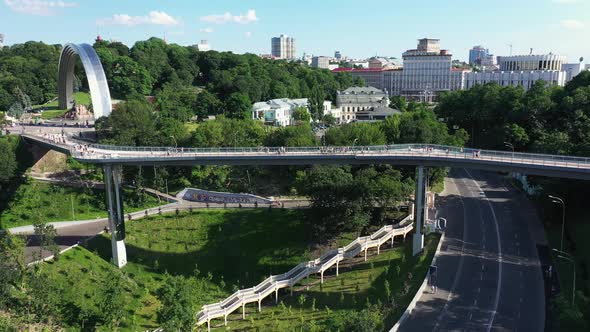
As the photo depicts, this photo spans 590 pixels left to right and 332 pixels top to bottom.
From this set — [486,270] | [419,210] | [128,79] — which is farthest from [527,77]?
[486,270]

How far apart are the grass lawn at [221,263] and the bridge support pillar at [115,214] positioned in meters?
1.35

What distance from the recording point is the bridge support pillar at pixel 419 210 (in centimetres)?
4656

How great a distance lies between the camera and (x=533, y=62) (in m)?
174

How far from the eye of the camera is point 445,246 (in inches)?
1837

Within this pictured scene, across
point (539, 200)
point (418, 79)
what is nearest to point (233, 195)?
point (539, 200)

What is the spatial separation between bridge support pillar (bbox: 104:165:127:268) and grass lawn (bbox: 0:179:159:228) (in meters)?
11.7

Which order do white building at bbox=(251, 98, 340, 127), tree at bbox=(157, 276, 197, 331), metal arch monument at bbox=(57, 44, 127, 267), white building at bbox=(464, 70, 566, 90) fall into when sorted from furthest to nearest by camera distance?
white building at bbox=(464, 70, 566, 90) → white building at bbox=(251, 98, 340, 127) → metal arch monument at bbox=(57, 44, 127, 267) → tree at bbox=(157, 276, 197, 331)

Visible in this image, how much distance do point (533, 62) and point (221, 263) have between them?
165108mm

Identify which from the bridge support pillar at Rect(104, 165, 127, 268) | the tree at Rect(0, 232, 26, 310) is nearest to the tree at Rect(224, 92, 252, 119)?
the bridge support pillar at Rect(104, 165, 127, 268)

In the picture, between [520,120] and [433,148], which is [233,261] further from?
[520,120]

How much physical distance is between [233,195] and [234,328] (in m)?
23.1

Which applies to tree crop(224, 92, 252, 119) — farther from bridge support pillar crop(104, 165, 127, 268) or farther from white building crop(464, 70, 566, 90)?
white building crop(464, 70, 566, 90)

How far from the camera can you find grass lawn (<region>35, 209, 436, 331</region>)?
40.4 m

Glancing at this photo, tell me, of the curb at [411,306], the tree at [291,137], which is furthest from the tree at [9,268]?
the tree at [291,137]
